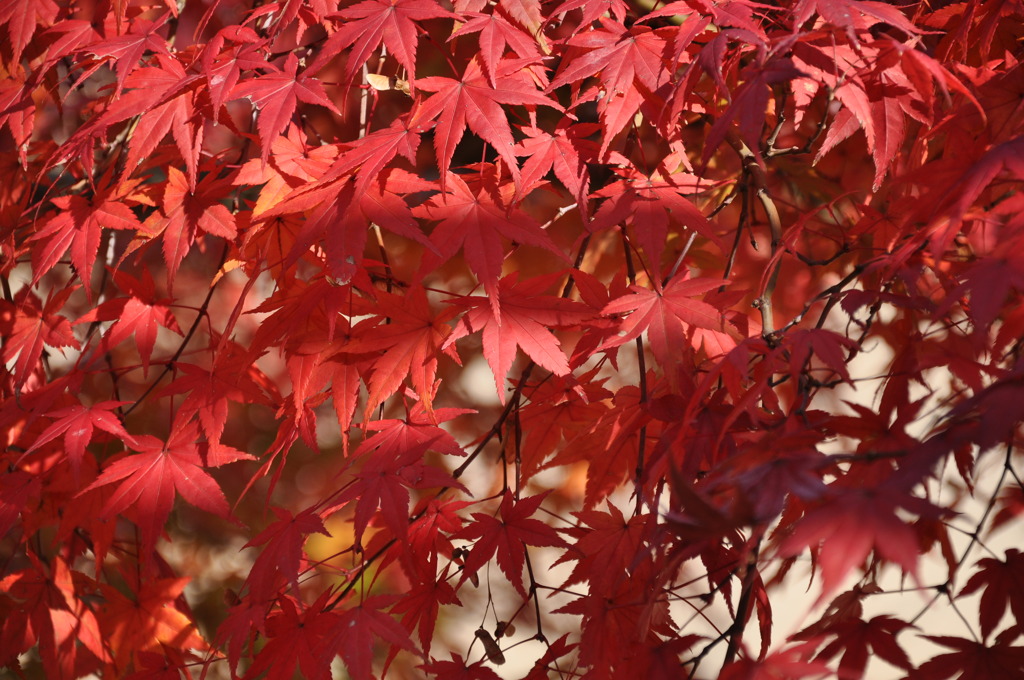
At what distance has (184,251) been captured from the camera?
888mm

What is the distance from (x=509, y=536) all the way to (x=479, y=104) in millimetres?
453

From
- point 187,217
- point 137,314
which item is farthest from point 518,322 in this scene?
point 137,314

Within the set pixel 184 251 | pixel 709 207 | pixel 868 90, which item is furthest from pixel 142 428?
pixel 868 90

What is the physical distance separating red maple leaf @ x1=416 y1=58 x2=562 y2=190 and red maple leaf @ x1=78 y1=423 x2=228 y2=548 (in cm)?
46

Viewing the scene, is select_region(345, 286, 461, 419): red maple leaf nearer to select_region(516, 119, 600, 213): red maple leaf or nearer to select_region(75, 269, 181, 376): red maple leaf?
select_region(516, 119, 600, 213): red maple leaf

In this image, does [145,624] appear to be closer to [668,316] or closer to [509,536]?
[509,536]

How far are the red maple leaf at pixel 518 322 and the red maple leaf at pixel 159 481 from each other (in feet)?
1.21

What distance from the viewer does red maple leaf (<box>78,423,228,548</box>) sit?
885 millimetres

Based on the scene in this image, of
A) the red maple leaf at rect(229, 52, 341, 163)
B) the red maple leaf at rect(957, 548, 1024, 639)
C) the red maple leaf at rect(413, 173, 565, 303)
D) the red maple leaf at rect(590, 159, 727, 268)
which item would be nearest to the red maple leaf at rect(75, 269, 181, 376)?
the red maple leaf at rect(229, 52, 341, 163)

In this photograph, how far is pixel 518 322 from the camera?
767 mm

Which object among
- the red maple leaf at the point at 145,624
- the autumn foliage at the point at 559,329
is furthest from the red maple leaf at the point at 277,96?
the red maple leaf at the point at 145,624

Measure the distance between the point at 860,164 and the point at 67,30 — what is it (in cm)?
125

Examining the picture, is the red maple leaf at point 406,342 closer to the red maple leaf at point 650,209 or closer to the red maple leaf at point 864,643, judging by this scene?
the red maple leaf at point 650,209

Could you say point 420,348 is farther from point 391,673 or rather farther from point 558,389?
point 391,673
